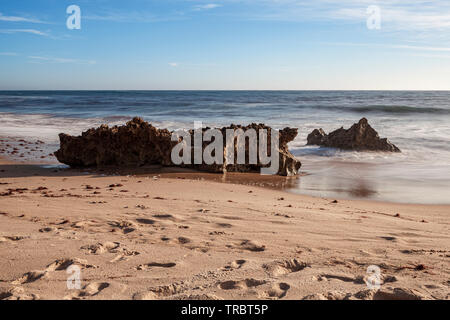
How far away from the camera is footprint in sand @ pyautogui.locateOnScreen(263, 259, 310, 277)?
2.81 metres

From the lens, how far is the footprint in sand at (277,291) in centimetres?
243

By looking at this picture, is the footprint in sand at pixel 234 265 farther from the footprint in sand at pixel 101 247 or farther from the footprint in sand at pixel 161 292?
the footprint in sand at pixel 101 247

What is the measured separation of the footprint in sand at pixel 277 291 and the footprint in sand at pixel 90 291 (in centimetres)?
102

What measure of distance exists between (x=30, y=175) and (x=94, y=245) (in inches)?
169

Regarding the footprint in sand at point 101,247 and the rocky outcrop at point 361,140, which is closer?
the footprint in sand at point 101,247

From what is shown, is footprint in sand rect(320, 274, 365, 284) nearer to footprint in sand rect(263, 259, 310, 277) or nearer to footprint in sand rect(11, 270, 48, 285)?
footprint in sand rect(263, 259, 310, 277)

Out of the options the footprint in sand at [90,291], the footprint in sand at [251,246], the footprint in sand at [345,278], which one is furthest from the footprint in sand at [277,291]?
the footprint in sand at [90,291]

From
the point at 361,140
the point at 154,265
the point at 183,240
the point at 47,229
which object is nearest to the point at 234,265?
the point at 154,265

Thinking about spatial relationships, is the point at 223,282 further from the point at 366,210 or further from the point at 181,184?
the point at 181,184

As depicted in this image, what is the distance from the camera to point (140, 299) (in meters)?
2.34

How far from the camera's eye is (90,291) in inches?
95.2

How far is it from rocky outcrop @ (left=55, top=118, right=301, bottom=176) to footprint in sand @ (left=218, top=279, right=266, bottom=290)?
4.97m

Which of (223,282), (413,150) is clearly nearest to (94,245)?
(223,282)

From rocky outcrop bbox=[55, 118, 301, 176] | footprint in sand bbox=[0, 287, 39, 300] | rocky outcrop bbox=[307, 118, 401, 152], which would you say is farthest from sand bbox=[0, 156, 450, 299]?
rocky outcrop bbox=[307, 118, 401, 152]
